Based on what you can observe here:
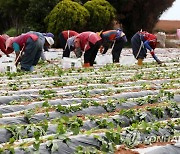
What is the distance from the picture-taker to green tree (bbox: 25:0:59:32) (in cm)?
2565

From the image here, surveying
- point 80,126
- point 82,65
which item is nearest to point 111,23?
point 82,65

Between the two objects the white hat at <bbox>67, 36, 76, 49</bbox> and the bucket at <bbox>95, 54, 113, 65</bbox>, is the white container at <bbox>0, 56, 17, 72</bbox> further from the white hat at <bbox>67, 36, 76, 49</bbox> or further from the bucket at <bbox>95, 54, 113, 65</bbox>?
the bucket at <bbox>95, 54, 113, 65</bbox>

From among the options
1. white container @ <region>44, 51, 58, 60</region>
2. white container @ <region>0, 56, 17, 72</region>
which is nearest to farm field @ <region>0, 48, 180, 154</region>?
white container @ <region>0, 56, 17, 72</region>

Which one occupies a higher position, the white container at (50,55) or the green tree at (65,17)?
the green tree at (65,17)

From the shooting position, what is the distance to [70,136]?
423 centimetres

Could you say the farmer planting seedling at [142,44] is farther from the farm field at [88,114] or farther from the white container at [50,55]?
the white container at [50,55]

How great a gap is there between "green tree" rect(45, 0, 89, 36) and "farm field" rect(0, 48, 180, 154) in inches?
532

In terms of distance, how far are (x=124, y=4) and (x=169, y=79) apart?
19675 millimetres

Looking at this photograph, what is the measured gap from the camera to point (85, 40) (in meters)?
12.6

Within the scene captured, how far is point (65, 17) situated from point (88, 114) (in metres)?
18.3

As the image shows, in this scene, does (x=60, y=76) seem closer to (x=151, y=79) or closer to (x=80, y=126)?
(x=151, y=79)

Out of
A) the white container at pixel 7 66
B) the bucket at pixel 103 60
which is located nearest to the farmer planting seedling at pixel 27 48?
the white container at pixel 7 66

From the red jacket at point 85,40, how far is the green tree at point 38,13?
13.2 m

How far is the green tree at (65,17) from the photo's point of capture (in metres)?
23.9
